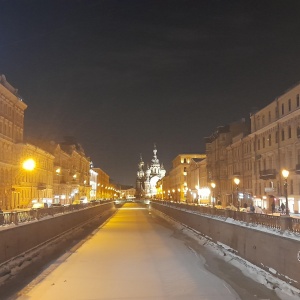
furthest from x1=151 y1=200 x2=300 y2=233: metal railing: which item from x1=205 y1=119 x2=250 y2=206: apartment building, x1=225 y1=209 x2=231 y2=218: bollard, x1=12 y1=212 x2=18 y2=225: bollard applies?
x1=205 y1=119 x2=250 y2=206: apartment building

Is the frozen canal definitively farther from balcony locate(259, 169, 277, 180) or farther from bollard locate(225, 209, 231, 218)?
balcony locate(259, 169, 277, 180)

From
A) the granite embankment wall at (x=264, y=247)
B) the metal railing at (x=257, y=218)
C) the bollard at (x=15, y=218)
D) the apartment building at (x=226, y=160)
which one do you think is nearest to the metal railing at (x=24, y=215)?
the bollard at (x=15, y=218)

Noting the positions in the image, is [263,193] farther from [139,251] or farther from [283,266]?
[283,266]

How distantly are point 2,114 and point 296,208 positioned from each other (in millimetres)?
38656

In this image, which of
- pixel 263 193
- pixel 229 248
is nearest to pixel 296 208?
pixel 263 193

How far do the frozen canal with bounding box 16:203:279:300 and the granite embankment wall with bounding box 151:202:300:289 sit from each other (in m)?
1.14

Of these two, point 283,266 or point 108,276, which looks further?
point 108,276

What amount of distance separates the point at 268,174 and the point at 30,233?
1379 inches

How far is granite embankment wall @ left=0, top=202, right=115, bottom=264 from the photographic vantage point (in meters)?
29.0

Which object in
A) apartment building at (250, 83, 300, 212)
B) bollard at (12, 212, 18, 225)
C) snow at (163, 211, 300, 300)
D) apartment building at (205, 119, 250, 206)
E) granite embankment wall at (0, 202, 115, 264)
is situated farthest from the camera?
apartment building at (205, 119, 250, 206)

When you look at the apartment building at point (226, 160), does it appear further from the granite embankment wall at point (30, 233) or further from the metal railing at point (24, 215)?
the metal railing at point (24, 215)

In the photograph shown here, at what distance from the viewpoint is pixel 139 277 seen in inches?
1025

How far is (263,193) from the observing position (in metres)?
67.6

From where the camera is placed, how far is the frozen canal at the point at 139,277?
21.9m
